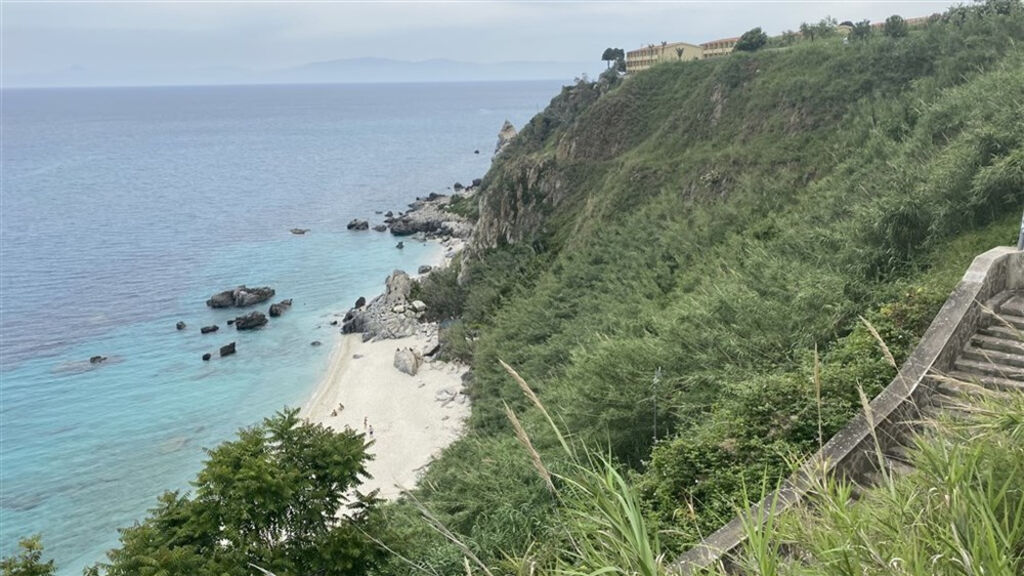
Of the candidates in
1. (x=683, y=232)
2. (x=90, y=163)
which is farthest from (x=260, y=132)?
(x=683, y=232)

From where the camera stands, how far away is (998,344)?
10.0 meters

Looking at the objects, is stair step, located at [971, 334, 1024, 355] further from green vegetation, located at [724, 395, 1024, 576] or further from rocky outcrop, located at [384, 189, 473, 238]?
rocky outcrop, located at [384, 189, 473, 238]

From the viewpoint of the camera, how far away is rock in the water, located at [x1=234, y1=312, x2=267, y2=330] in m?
47.1

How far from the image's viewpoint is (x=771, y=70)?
45.4 meters

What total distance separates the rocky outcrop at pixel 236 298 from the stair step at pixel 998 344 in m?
50.1

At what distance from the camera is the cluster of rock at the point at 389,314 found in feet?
148

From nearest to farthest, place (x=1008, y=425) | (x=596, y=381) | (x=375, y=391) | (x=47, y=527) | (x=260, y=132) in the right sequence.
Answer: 1. (x=1008, y=425)
2. (x=596, y=381)
3. (x=47, y=527)
4. (x=375, y=391)
5. (x=260, y=132)

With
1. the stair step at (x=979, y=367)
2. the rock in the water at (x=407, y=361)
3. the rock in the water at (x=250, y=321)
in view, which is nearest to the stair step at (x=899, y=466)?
the stair step at (x=979, y=367)

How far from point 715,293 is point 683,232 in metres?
13.4

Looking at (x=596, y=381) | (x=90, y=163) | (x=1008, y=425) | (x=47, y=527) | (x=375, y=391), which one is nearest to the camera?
(x=1008, y=425)

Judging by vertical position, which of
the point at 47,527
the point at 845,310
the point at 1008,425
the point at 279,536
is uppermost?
the point at 1008,425

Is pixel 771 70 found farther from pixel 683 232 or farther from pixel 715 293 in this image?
pixel 715 293

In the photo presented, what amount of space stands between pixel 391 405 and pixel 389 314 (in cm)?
1275

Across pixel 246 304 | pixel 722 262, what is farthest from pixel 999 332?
pixel 246 304
